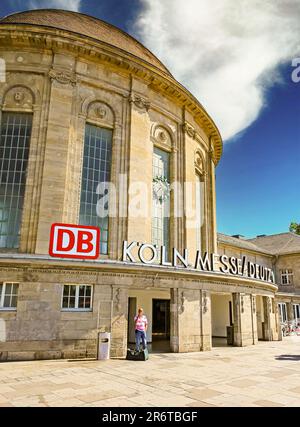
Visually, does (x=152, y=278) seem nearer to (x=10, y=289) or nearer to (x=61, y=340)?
(x=61, y=340)

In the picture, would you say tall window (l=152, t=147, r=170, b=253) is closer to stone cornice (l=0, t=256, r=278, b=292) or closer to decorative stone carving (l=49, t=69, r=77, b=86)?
stone cornice (l=0, t=256, r=278, b=292)

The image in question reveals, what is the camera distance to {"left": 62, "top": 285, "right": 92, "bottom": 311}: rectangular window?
1479 cm

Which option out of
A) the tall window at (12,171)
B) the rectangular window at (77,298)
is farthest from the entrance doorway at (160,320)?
the tall window at (12,171)

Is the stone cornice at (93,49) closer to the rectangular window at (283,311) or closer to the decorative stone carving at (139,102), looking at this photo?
the decorative stone carving at (139,102)

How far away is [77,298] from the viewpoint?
14.9 m

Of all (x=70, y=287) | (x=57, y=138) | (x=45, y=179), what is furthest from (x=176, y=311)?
(x=57, y=138)

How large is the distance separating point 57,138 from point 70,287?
24.6 feet

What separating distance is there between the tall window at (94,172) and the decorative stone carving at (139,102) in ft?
7.91

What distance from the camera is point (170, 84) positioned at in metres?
22.2

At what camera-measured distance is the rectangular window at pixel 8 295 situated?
1407 centimetres

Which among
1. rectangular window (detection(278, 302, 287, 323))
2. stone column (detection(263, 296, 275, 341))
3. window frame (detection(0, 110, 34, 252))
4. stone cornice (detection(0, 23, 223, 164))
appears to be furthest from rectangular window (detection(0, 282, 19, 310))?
rectangular window (detection(278, 302, 287, 323))

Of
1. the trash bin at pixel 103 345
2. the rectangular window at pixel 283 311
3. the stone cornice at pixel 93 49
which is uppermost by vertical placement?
the stone cornice at pixel 93 49

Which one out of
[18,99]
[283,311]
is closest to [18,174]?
[18,99]

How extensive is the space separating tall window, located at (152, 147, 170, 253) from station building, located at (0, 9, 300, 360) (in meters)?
0.08
